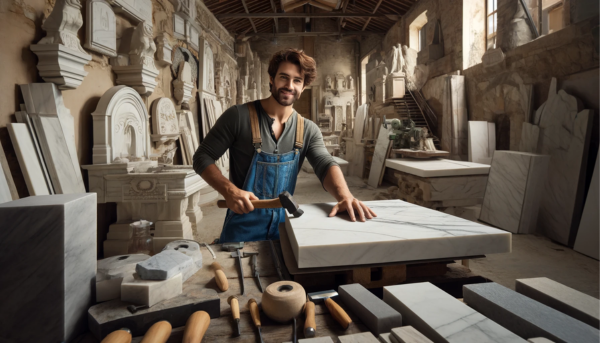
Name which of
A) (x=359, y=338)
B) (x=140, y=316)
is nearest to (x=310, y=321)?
→ (x=359, y=338)

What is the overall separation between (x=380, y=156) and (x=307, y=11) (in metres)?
8.93

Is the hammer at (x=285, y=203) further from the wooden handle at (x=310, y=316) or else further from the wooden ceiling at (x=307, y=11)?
the wooden ceiling at (x=307, y=11)

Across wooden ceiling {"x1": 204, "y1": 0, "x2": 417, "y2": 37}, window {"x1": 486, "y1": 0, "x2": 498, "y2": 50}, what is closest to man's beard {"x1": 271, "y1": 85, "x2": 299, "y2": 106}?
window {"x1": 486, "y1": 0, "x2": 498, "y2": 50}

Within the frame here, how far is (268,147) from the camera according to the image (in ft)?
7.47

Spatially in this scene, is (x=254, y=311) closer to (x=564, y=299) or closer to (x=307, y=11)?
(x=564, y=299)

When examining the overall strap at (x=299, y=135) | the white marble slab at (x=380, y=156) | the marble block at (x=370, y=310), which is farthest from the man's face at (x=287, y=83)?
the white marble slab at (x=380, y=156)

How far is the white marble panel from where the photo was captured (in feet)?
9.84

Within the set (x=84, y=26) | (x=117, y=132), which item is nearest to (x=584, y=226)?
(x=117, y=132)

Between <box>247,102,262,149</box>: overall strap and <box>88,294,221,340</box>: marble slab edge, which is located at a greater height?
<box>247,102,262,149</box>: overall strap

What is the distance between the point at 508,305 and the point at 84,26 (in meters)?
5.04

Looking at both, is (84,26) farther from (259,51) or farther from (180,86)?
(259,51)

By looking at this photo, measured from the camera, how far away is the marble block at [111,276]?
1106mm

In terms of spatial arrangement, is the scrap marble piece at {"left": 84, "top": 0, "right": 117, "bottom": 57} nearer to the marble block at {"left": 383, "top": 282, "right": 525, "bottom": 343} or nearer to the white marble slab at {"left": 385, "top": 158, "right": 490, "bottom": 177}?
the marble block at {"left": 383, "top": 282, "right": 525, "bottom": 343}

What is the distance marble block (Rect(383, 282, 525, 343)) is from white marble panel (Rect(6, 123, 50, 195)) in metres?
3.41
